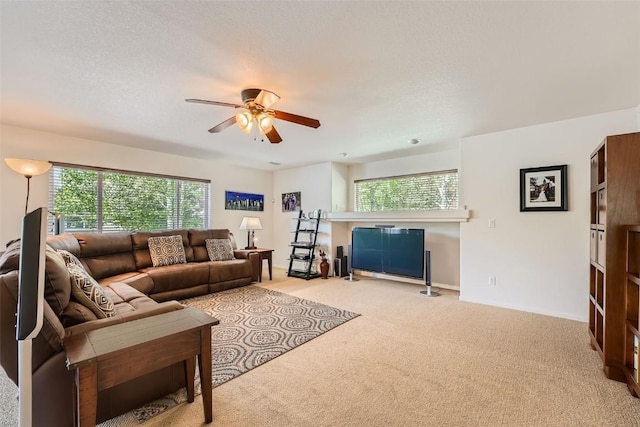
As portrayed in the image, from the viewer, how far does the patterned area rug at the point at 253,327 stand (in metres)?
2.25

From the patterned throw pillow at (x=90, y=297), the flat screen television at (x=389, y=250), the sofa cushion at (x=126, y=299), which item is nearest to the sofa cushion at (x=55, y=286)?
the patterned throw pillow at (x=90, y=297)

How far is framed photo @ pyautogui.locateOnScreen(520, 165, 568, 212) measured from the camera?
3.42 metres

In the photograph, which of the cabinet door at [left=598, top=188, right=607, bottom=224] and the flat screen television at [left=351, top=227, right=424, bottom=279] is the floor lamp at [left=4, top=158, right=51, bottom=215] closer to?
the flat screen television at [left=351, top=227, right=424, bottom=279]

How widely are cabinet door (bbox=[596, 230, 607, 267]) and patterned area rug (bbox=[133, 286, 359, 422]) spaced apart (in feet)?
7.72

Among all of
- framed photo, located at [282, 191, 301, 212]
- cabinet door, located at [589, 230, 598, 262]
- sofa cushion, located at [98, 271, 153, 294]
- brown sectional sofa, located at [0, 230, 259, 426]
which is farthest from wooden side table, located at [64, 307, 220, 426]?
framed photo, located at [282, 191, 301, 212]

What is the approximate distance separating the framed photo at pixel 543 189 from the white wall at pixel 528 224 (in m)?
0.07

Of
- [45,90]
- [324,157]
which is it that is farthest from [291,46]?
[324,157]

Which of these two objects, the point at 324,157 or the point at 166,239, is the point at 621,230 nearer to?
the point at 324,157

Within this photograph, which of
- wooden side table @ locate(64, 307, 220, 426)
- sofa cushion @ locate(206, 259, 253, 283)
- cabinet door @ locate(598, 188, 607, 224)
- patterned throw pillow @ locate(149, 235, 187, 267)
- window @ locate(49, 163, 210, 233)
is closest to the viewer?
wooden side table @ locate(64, 307, 220, 426)

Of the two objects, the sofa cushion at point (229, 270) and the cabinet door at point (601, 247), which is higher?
the cabinet door at point (601, 247)

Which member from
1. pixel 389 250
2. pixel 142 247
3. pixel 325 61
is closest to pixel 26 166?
pixel 142 247

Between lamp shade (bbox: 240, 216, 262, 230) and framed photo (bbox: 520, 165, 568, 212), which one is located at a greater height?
framed photo (bbox: 520, 165, 568, 212)

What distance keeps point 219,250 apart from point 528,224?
4.59 meters

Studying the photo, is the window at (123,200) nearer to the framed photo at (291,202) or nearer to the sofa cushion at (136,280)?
the sofa cushion at (136,280)
